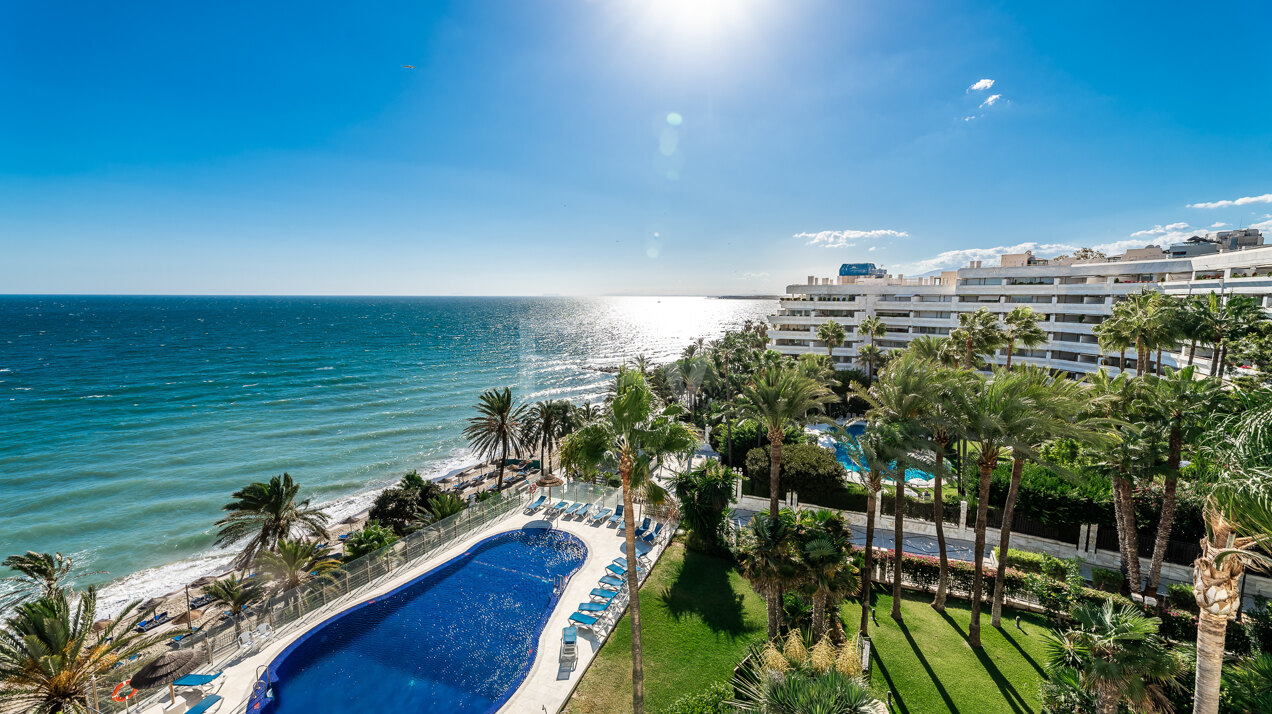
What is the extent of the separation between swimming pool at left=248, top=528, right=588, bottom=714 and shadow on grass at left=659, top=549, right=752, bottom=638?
195 inches

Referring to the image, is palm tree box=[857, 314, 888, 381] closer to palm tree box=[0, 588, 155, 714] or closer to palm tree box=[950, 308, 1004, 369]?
palm tree box=[950, 308, 1004, 369]

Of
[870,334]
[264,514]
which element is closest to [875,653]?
[264,514]

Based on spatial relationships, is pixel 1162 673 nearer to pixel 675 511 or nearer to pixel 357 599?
pixel 675 511

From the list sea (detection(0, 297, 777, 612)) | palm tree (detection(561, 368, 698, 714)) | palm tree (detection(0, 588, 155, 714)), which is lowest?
sea (detection(0, 297, 777, 612))

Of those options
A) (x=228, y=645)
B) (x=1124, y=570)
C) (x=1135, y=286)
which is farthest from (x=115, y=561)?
(x=1135, y=286)

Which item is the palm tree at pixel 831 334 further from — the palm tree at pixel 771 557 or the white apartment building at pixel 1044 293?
the palm tree at pixel 771 557

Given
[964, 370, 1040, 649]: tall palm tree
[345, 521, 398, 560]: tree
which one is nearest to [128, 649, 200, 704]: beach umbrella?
[345, 521, 398, 560]: tree

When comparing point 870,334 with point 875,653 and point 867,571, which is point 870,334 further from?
point 875,653

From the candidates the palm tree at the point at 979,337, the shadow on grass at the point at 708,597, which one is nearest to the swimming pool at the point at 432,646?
the shadow on grass at the point at 708,597

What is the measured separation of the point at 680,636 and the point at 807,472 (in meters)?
13.3

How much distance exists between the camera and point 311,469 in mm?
45031

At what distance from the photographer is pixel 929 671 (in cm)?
1595

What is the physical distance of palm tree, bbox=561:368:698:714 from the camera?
13203mm

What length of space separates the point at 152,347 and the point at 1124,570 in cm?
15720
